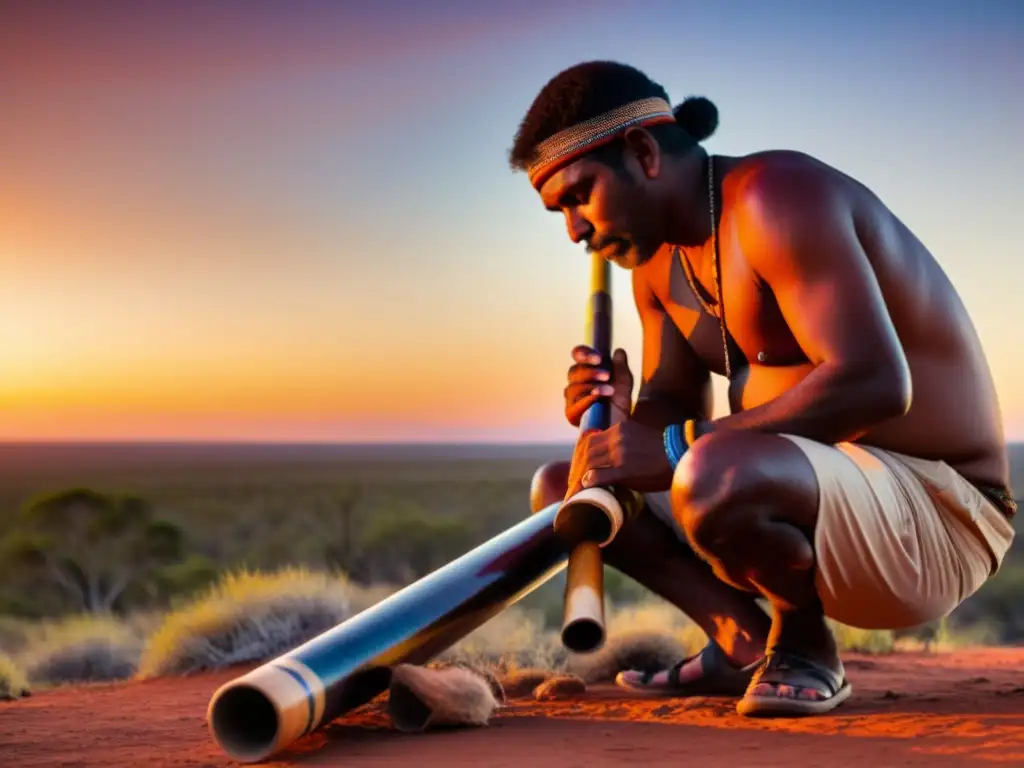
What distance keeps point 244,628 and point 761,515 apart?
331cm

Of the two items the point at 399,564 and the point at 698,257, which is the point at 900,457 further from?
the point at 399,564

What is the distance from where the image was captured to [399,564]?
17.1 metres

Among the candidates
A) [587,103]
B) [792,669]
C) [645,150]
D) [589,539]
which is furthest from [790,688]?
[587,103]

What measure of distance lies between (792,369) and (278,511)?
2322 centimetres

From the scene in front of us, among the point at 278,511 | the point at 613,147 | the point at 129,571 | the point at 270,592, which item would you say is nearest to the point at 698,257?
the point at 613,147

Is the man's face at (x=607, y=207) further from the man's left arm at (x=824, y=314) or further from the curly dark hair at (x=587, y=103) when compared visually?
the man's left arm at (x=824, y=314)

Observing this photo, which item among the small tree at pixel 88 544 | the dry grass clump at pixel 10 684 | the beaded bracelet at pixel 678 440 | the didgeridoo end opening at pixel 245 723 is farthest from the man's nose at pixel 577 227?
the small tree at pixel 88 544

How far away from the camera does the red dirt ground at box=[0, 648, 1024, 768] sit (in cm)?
285

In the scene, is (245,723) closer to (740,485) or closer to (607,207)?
(740,485)

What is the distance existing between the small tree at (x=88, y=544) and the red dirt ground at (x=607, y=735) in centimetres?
1084

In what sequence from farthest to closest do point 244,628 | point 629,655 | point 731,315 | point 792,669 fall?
point 244,628
point 629,655
point 731,315
point 792,669

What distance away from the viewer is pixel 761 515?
10.6 feet

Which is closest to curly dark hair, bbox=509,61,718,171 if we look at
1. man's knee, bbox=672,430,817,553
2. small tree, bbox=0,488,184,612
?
man's knee, bbox=672,430,817,553

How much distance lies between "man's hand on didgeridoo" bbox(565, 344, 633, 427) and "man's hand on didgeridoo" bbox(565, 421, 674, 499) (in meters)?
0.40
